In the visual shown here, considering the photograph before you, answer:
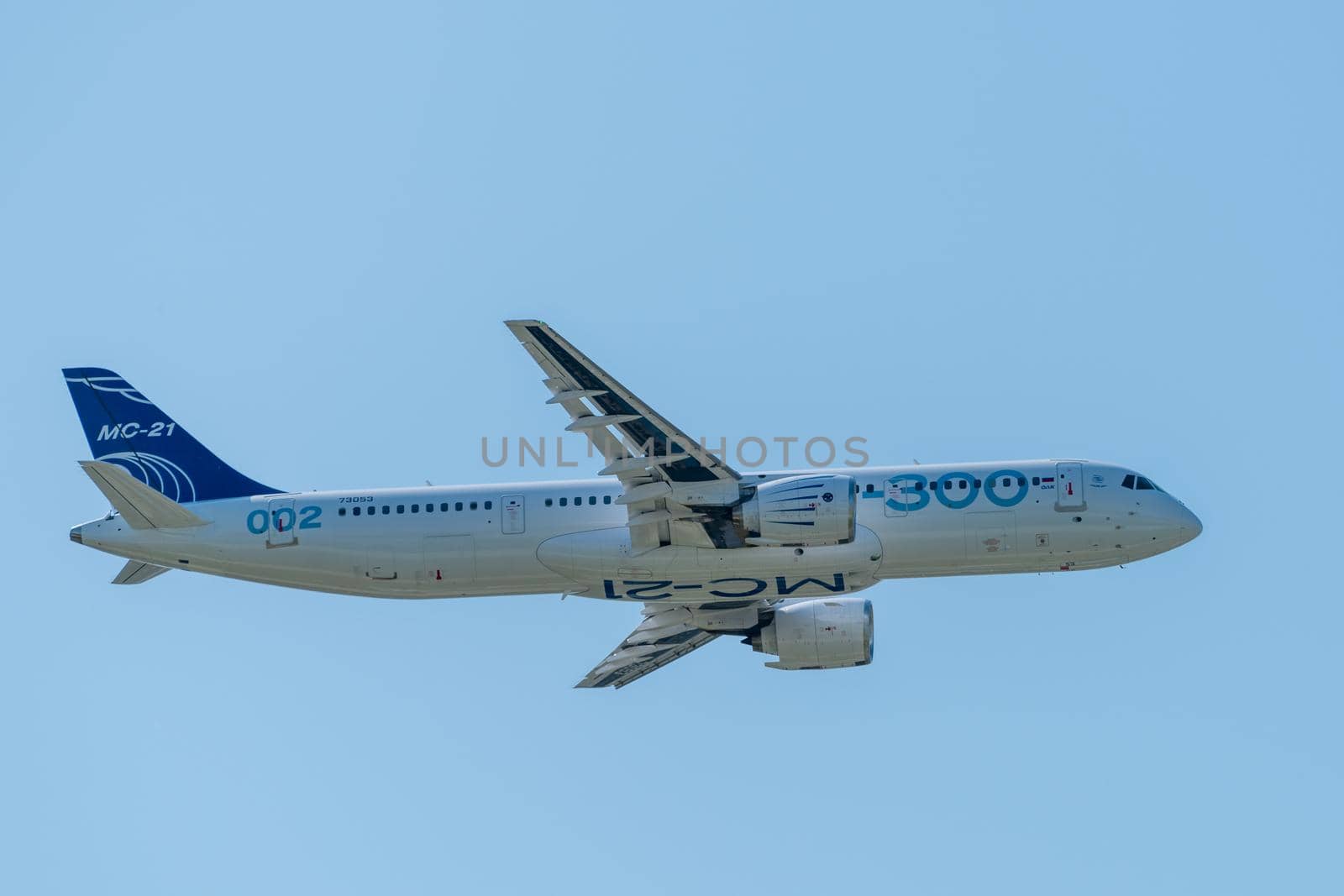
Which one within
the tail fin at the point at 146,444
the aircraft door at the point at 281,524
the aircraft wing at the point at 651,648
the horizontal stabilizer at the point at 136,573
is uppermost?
the tail fin at the point at 146,444

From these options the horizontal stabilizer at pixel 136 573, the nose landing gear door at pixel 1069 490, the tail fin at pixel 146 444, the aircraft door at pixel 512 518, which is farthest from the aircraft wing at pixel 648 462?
the horizontal stabilizer at pixel 136 573

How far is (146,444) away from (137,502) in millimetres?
3701

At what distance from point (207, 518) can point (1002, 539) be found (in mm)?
23318

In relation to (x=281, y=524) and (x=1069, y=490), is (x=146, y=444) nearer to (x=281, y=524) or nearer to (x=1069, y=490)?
(x=281, y=524)

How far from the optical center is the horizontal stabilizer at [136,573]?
5356cm

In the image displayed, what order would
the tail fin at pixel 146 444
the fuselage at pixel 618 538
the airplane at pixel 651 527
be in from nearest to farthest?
the airplane at pixel 651 527
the fuselage at pixel 618 538
the tail fin at pixel 146 444

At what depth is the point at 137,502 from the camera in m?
51.6

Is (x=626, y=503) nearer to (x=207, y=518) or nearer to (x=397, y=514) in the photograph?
(x=397, y=514)

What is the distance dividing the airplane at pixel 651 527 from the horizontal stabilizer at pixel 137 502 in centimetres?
5

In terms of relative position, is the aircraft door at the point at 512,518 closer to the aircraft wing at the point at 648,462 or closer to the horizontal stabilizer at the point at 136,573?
the aircraft wing at the point at 648,462

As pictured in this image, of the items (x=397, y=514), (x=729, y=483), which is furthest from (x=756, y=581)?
(x=397, y=514)

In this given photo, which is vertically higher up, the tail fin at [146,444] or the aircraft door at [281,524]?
the tail fin at [146,444]

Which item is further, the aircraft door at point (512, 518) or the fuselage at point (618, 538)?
the aircraft door at point (512, 518)

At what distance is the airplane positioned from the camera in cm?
4903
